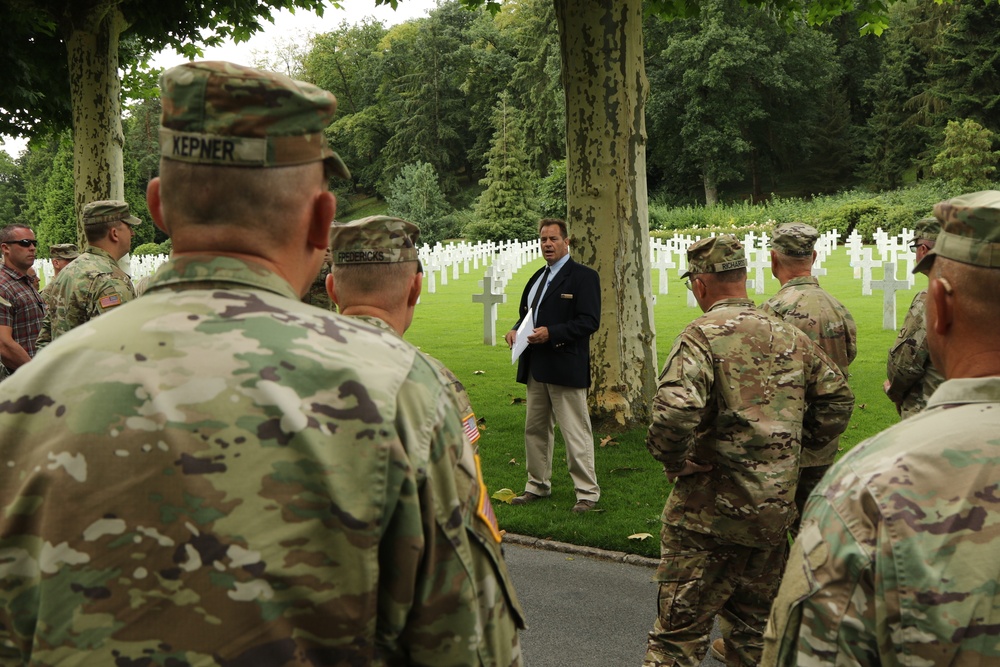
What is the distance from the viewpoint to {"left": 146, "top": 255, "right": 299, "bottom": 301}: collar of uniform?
5.73ft

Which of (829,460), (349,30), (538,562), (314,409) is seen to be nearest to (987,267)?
(314,409)

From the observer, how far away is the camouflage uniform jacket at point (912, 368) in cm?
524

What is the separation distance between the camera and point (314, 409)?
163 centimetres

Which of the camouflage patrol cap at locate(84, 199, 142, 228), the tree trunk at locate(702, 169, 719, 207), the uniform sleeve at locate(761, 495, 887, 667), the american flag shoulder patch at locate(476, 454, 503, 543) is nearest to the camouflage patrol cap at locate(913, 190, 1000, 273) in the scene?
the uniform sleeve at locate(761, 495, 887, 667)

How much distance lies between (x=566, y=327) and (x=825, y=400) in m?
3.14

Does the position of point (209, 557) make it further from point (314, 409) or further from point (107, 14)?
point (107, 14)

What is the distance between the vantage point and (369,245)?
11.1 ft

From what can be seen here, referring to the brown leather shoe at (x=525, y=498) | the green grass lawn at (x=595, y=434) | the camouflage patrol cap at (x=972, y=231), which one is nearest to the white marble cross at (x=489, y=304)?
the green grass lawn at (x=595, y=434)

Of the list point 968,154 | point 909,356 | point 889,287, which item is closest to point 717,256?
point 909,356

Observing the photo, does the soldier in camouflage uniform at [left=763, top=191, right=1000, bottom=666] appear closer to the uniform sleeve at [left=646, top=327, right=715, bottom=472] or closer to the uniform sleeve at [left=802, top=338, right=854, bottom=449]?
the uniform sleeve at [left=646, top=327, right=715, bottom=472]

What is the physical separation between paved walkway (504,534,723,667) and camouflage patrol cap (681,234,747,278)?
5.76 feet

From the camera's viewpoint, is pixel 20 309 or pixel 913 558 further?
pixel 20 309

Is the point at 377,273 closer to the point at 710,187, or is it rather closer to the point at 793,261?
the point at 793,261

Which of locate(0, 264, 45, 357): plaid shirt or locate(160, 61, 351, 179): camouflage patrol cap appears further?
locate(0, 264, 45, 357): plaid shirt
